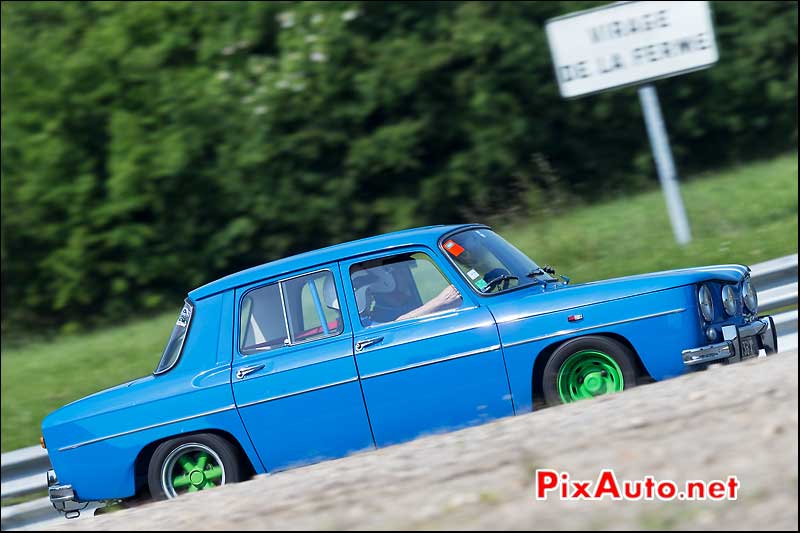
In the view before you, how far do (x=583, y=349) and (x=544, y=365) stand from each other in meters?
0.26

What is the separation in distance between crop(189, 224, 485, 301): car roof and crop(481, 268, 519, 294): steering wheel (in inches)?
16.9

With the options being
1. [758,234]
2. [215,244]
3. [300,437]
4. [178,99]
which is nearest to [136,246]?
[215,244]

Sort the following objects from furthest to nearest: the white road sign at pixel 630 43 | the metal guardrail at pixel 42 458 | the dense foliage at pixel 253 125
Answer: the dense foliage at pixel 253 125
the white road sign at pixel 630 43
the metal guardrail at pixel 42 458

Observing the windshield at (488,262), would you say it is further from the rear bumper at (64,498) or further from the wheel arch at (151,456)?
the rear bumper at (64,498)

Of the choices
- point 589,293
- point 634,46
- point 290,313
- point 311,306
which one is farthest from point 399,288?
point 634,46

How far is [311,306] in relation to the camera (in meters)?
6.77

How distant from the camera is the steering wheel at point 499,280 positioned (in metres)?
6.67

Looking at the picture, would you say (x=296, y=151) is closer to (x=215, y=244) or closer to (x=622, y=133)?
(x=215, y=244)

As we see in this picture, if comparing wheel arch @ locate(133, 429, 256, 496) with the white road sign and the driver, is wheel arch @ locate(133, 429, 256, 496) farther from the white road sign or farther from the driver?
the white road sign

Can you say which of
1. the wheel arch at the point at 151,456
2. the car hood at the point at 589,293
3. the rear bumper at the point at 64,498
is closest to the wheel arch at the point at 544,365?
the car hood at the point at 589,293

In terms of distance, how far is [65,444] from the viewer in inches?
269

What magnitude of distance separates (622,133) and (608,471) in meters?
14.8

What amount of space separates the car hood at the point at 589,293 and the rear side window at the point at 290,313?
1066mm

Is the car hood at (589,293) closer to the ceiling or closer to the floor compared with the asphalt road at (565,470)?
A: closer to the ceiling
